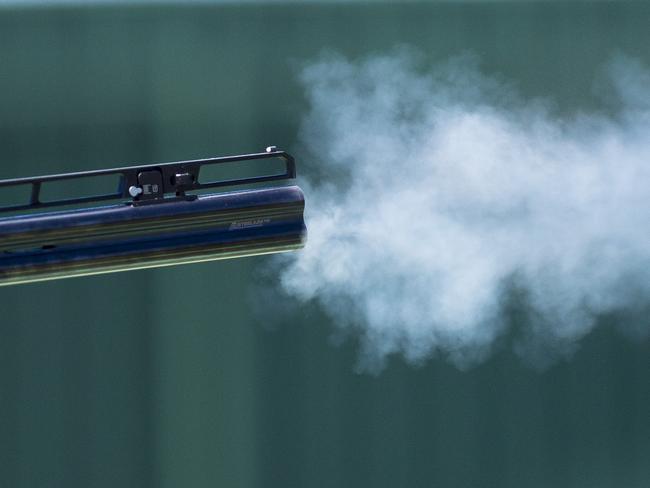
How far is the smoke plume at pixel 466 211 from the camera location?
18.0ft

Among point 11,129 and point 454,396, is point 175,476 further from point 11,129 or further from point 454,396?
→ point 11,129

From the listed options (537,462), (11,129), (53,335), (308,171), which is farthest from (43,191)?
(537,462)

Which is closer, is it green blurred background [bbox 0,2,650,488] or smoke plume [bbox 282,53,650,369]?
green blurred background [bbox 0,2,650,488]

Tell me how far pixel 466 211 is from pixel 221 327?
4.21 feet

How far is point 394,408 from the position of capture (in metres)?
5.57

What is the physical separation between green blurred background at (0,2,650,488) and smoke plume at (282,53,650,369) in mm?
114

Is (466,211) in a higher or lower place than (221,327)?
higher

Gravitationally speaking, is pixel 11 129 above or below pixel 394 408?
above

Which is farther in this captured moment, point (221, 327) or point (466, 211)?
point (466, 211)

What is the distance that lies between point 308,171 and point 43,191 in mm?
1181

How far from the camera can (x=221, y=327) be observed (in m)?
5.41

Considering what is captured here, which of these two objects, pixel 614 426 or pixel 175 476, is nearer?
pixel 175 476

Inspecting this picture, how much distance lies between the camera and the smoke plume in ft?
18.0

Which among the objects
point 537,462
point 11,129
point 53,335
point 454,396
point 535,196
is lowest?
point 537,462
